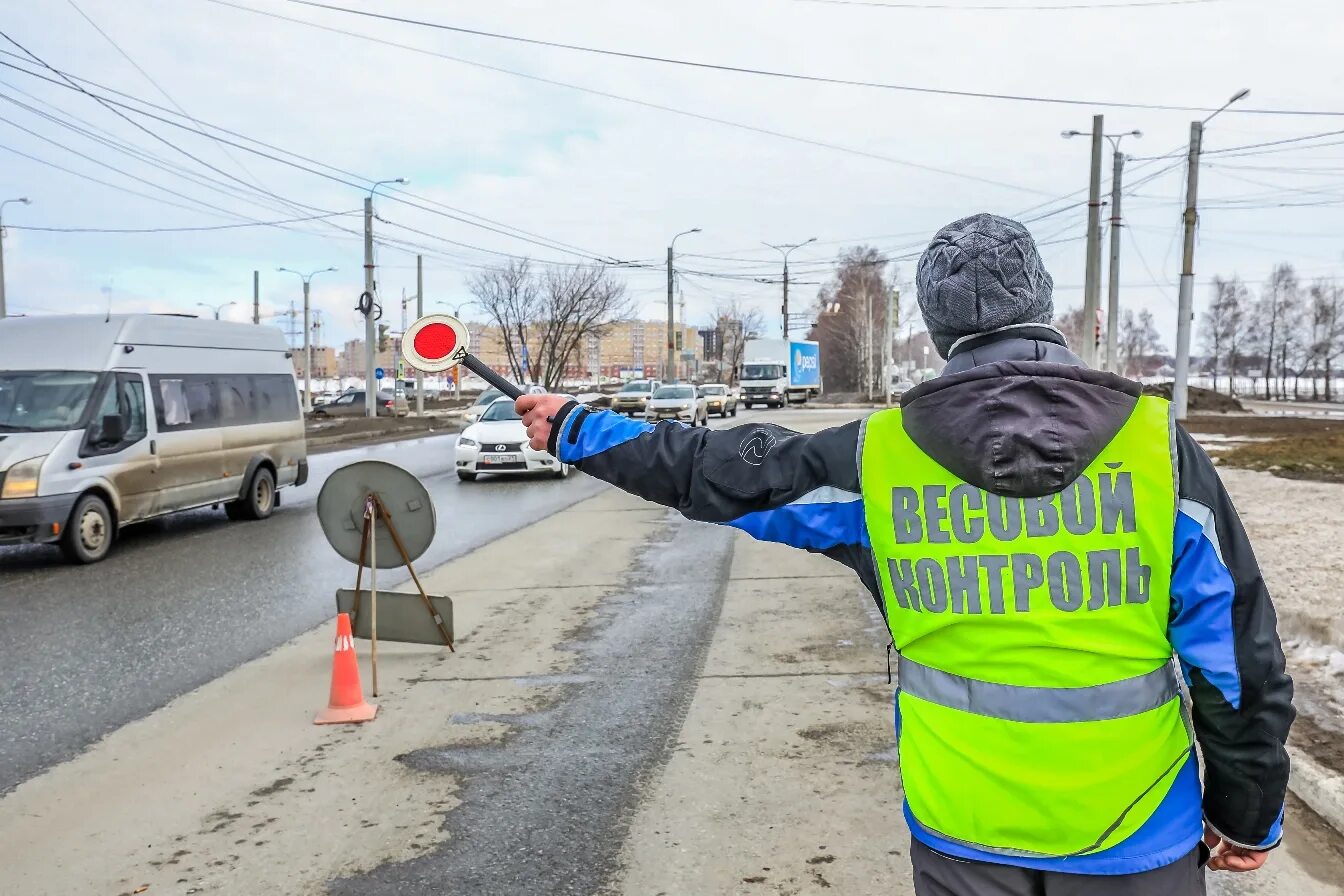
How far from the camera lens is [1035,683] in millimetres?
1812

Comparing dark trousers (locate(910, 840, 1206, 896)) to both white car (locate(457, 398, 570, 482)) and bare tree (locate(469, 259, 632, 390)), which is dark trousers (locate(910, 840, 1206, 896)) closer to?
white car (locate(457, 398, 570, 482))

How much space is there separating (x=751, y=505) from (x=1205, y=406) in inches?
1910

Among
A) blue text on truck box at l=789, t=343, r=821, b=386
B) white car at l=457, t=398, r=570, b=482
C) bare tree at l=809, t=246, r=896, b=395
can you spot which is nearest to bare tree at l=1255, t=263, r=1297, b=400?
bare tree at l=809, t=246, r=896, b=395

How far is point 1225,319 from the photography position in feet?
299

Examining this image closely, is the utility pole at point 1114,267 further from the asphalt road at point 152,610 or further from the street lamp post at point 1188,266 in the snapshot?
the asphalt road at point 152,610

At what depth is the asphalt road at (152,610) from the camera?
6121 millimetres

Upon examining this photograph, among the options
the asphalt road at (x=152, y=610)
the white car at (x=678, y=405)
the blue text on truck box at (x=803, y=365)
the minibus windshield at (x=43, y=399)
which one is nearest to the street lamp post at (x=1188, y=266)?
the white car at (x=678, y=405)

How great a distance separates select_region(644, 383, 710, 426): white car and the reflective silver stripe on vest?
34.8 meters

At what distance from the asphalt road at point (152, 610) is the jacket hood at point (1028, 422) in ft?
15.8

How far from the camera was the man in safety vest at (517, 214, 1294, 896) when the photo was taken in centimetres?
180

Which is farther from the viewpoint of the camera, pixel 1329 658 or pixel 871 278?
pixel 871 278

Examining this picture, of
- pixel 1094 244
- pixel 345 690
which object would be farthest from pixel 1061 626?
pixel 1094 244

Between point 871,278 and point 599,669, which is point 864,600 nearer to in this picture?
point 599,669

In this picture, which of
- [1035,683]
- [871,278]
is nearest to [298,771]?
[1035,683]
